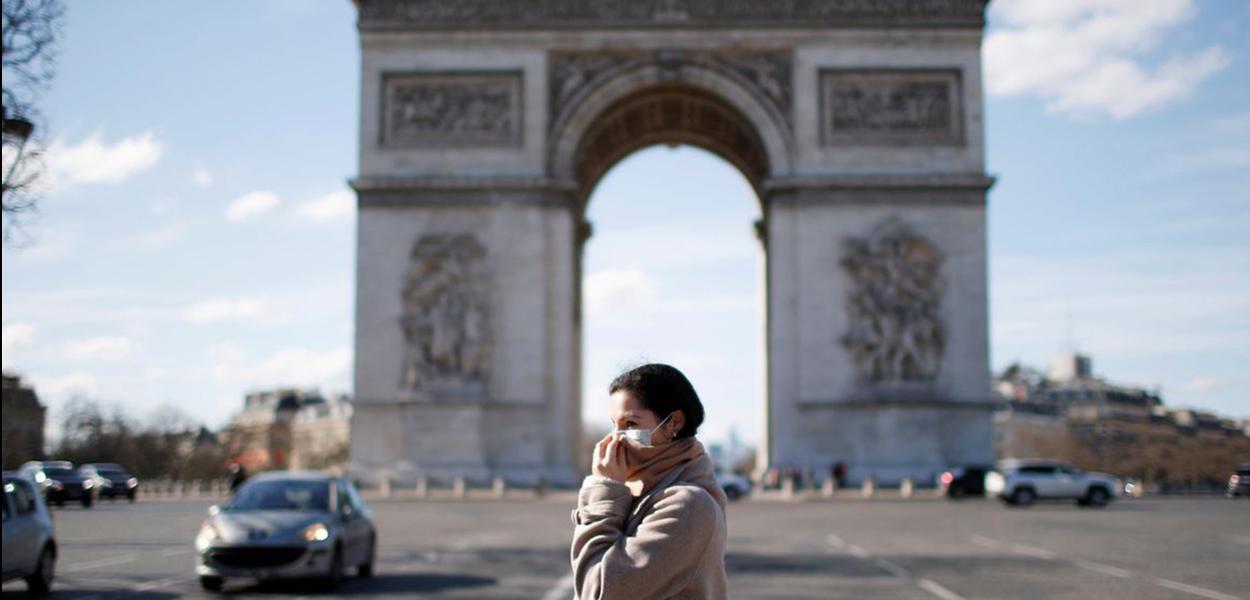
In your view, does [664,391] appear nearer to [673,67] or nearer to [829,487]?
[829,487]

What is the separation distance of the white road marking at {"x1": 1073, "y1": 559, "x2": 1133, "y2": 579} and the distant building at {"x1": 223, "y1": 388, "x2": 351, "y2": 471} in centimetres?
7479

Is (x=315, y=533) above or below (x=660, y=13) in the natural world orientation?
below

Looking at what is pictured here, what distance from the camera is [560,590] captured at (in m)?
13.9

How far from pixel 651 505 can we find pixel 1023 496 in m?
36.6

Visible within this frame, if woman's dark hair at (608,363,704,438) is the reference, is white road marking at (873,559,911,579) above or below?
below

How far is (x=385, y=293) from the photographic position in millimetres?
39969

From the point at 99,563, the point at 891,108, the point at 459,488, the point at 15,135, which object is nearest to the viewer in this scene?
→ the point at 15,135

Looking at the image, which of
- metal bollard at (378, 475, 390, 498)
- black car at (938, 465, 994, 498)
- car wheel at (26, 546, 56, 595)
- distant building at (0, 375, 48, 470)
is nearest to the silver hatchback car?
car wheel at (26, 546, 56, 595)

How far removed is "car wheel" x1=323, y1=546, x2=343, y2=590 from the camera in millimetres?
14453

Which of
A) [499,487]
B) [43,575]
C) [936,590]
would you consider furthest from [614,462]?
[499,487]

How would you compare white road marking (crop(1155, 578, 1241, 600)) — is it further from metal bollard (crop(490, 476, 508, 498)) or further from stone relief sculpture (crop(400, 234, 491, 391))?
stone relief sculpture (crop(400, 234, 491, 391))

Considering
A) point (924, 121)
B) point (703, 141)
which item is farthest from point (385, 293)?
point (924, 121)

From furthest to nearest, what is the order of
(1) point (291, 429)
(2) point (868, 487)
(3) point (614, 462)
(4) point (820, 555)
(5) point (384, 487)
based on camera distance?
(1) point (291, 429)
(5) point (384, 487)
(2) point (868, 487)
(4) point (820, 555)
(3) point (614, 462)

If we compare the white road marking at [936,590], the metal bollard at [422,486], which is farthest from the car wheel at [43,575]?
the metal bollard at [422,486]
